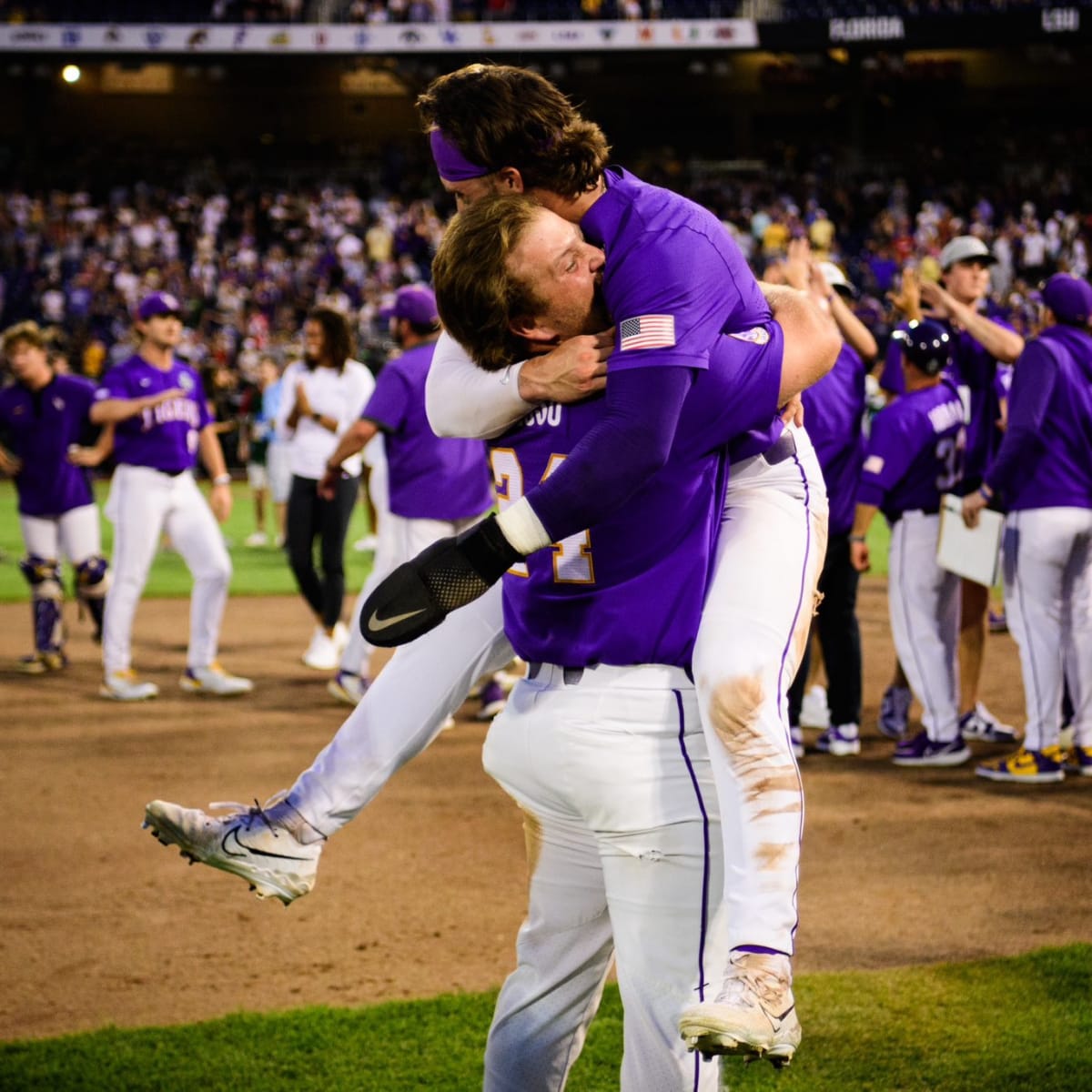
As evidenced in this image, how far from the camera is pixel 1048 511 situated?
264 inches

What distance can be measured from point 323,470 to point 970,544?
4.48m

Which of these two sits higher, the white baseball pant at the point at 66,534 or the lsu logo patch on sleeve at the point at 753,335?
the lsu logo patch on sleeve at the point at 753,335

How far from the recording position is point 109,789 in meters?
6.65

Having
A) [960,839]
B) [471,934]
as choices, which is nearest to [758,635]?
[471,934]

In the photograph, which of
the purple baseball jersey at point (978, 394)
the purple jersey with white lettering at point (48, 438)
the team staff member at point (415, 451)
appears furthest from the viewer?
the purple jersey with white lettering at point (48, 438)

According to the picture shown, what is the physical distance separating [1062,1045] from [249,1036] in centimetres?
231

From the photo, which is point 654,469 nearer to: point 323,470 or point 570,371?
point 570,371

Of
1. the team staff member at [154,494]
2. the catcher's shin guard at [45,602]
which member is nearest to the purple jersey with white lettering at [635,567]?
the team staff member at [154,494]

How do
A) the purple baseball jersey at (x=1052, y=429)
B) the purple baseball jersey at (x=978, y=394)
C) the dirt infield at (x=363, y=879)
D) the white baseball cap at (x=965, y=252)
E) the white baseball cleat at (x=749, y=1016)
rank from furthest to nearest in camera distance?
the white baseball cap at (x=965, y=252) < the purple baseball jersey at (x=978, y=394) < the purple baseball jersey at (x=1052, y=429) < the dirt infield at (x=363, y=879) < the white baseball cleat at (x=749, y=1016)

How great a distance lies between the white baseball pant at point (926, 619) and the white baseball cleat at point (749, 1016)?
4798mm

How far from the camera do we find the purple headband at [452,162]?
8.40 feet

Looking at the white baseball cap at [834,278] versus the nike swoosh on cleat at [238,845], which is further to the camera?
the white baseball cap at [834,278]

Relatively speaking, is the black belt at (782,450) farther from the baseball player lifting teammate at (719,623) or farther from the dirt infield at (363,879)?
the dirt infield at (363,879)

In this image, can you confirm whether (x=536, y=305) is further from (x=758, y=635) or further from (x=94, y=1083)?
(x=94, y=1083)
